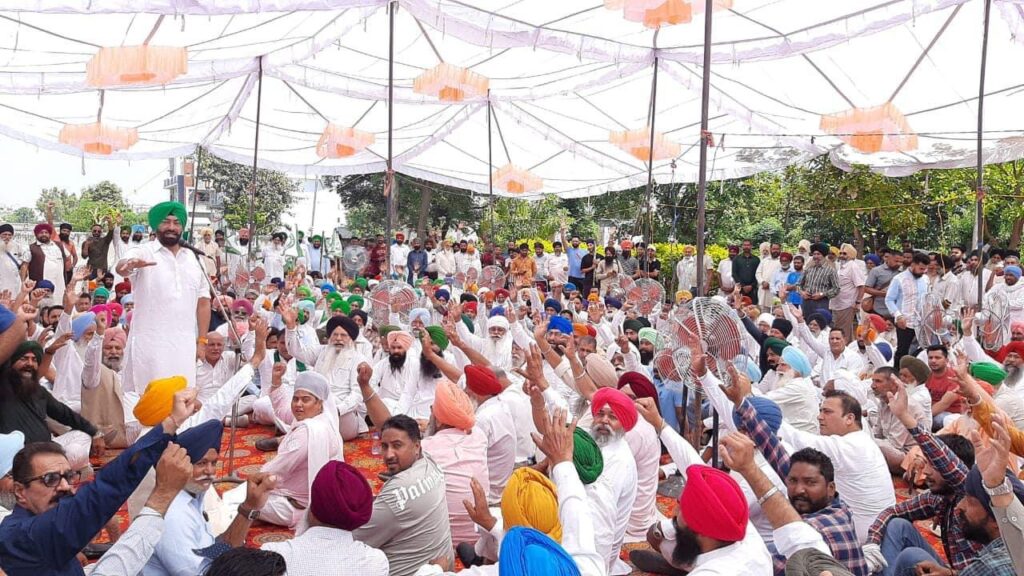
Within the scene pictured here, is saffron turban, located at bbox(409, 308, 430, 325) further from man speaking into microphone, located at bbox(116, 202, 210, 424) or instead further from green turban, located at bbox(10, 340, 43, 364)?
green turban, located at bbox(10, 340, 43, 364)

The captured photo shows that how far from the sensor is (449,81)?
35.0 ft

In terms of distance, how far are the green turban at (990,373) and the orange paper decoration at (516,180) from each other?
11.2 metres

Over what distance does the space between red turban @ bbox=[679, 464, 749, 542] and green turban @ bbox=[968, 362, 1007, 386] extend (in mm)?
4234

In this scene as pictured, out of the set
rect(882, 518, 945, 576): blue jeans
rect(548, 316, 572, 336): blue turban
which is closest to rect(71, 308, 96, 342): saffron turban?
rect(548, 316, 572, 336): blue turban

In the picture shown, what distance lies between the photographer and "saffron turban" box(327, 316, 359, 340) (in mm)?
7363

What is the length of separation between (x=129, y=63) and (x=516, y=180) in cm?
898

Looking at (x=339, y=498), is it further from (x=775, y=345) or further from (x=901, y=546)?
(x=775, y=345)

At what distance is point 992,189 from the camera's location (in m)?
15.7

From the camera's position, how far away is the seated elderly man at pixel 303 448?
4375mm

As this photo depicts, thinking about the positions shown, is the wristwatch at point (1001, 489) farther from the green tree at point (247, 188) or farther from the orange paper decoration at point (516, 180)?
the green tree at point (247, 188)

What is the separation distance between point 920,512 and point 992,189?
14.0 metres

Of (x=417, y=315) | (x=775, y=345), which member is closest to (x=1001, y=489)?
(x=775, y=345)

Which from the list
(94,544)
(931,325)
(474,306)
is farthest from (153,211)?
(931,325)

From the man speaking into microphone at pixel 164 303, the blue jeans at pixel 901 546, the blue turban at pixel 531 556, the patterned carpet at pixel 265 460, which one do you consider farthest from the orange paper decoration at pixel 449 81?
the blue turban at pixel 531 556
